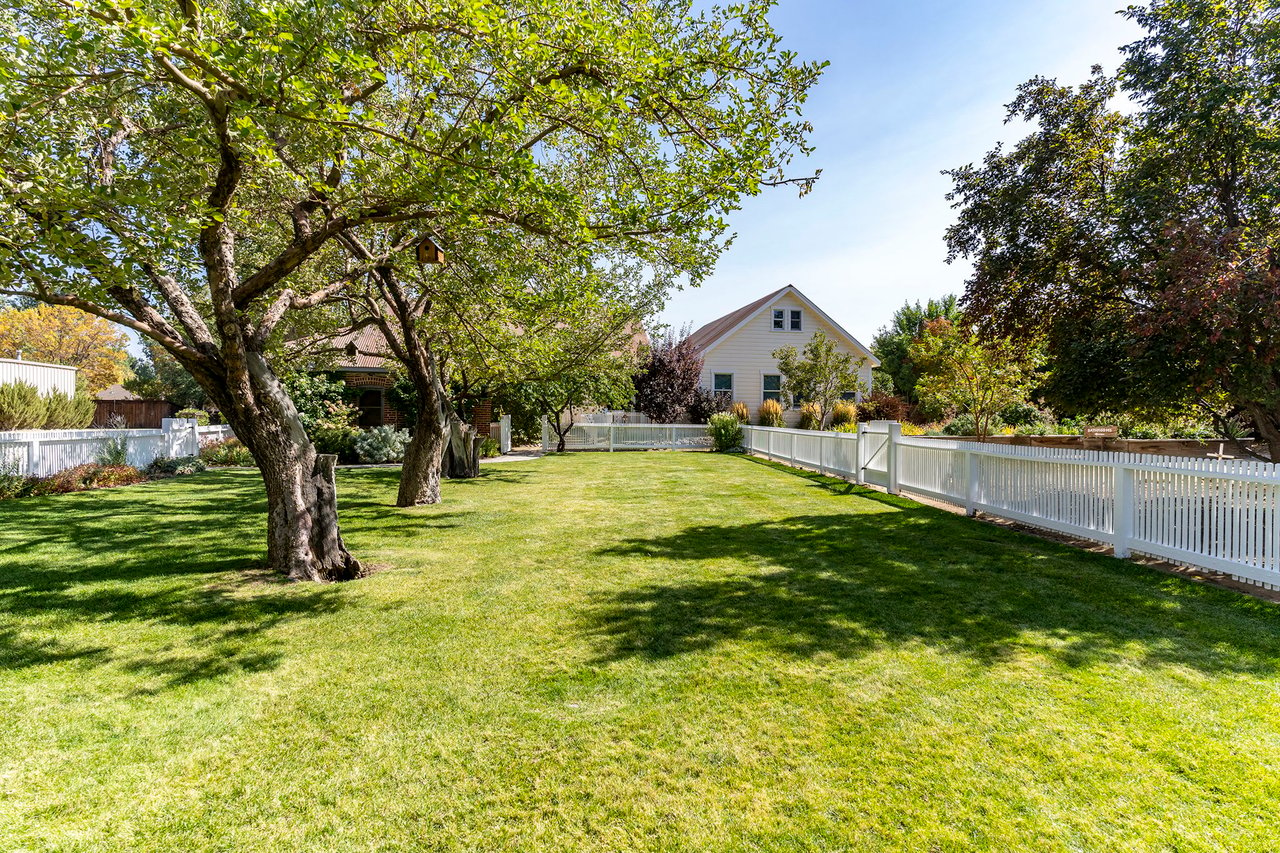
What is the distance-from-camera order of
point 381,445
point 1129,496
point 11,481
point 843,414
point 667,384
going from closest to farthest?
1. point 1129,496
2. point 11,481
3. point 381,445
4. point 843,414
5. point 667,384

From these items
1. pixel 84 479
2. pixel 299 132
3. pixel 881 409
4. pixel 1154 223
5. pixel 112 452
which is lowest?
pixel 84 479

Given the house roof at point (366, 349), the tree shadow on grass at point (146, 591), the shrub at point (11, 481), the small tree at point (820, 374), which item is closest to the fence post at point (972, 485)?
the tree shadow on grass at point (146, 591)

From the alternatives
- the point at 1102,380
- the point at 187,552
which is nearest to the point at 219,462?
the point at 187,552

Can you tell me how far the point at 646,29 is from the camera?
4.66 meters

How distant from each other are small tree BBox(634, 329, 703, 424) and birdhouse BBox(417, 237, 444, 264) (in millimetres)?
17486

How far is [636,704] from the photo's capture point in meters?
3.08

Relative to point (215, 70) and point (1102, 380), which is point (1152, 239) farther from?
point (215, 70)

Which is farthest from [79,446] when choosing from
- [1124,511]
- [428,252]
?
[1124,511]

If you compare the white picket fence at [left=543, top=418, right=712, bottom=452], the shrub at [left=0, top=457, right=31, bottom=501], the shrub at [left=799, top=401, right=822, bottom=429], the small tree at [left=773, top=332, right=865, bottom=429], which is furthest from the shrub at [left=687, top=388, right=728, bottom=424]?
the shrub at [left=0, top=457, right=31, bottom=501]

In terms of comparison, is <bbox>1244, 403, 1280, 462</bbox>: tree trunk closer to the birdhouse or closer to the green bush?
the birdhouse

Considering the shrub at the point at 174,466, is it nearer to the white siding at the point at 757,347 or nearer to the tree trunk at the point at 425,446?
the tree trunk at the point at 425,446

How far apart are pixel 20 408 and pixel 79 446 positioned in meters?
2.80

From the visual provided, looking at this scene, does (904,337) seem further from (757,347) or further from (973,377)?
(973,377)

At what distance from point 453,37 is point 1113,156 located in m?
8.54
